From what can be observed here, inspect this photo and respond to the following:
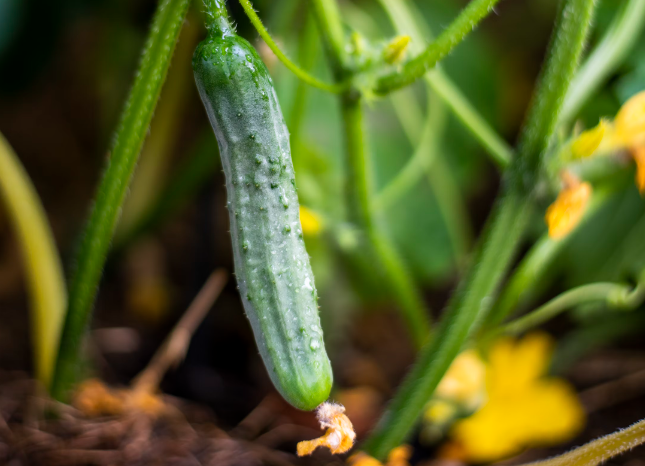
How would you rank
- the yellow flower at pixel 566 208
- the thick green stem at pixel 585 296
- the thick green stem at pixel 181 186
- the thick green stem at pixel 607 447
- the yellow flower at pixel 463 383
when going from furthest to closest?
the thick green stem at pixel 181 186 → the yellow flower at pixel 463 383 → the thick green stem at pixel 585 296 → the yellow flower at pixel 566 208 → the thick green stem at pixel 607 447

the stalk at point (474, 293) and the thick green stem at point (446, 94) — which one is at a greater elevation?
the thick green stem at point (446, 94)

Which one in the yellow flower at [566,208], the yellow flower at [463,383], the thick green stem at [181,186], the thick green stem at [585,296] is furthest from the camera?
Result: the thick green stem at [181,186]

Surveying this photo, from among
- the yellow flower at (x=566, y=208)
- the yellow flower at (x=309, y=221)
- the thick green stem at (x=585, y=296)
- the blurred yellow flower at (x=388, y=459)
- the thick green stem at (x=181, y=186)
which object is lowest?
the blurred yellow flower at (x=388, y=459)

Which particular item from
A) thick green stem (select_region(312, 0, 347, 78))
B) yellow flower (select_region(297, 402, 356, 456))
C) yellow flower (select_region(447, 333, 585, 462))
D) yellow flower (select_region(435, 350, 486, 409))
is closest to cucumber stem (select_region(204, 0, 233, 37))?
thick green stem (select_region(312, 0, 347, 78))

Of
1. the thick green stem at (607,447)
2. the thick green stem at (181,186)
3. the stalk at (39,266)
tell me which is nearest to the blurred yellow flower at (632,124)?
the thick green stem at (607,447)

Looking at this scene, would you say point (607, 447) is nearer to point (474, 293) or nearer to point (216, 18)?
point (474, 293)

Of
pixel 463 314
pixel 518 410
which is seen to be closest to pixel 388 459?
pixel 463 314

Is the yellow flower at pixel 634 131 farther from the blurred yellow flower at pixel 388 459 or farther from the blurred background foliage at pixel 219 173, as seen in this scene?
the blurred yellow flower at pixel 388 459
